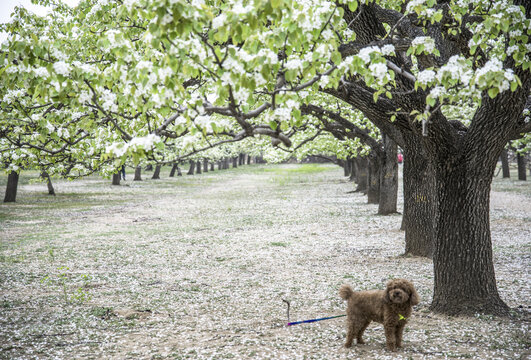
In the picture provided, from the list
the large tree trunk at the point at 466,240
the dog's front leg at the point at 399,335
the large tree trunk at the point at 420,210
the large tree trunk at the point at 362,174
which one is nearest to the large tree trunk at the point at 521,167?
the large tree trunk at the point at 362,174

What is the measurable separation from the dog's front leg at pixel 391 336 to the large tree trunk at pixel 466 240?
2.13m

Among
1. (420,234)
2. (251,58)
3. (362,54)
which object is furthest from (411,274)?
(251,58)

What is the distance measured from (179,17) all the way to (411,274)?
9606 mm

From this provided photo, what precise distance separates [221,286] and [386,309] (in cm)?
563

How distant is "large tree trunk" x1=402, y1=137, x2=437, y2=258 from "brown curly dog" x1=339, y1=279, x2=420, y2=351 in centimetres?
744

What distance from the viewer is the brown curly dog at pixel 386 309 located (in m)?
6.43

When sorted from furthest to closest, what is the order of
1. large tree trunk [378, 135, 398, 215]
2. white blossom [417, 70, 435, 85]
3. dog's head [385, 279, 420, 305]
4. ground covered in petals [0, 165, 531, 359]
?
large tree trunk [378, 135, 398, 215] → ground covered in petals [0, 165, 531, 359] → dog's head [385, 279, 420, 305] → white blossom [417, 70, 435, 85]

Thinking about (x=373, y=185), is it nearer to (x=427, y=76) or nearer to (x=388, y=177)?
(x=388, y=177)

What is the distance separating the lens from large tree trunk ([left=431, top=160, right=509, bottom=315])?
8.00m

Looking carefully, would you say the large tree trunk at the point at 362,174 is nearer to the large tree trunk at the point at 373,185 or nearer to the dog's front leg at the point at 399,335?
the large tree trunk at the point at 373,185

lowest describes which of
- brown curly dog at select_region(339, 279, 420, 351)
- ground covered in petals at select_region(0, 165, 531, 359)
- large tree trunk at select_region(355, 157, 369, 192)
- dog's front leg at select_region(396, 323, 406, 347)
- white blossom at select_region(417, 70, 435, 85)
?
ground covered in petals at select_region(0, 165, 531, 359)

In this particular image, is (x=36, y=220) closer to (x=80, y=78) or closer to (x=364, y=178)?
(x=80, y=78)

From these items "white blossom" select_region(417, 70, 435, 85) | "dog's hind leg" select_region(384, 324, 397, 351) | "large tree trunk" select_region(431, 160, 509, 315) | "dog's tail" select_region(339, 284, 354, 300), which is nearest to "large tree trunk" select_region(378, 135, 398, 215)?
"large tree trunk" select_region(431, 160, 509, 315)

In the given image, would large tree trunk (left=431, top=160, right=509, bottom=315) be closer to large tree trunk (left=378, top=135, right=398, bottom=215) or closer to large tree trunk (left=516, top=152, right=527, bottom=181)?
large tree trunk (left=378, top=135, right=398, bottom=215)
